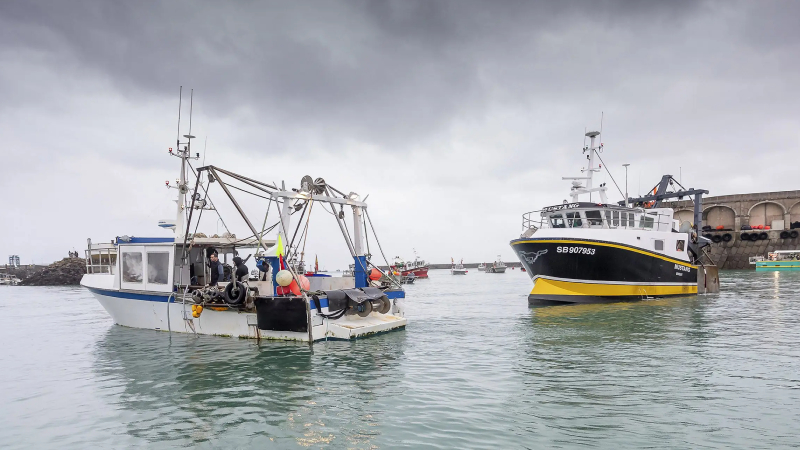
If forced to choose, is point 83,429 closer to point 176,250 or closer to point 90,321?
point 176,250

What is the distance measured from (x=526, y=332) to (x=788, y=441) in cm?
976

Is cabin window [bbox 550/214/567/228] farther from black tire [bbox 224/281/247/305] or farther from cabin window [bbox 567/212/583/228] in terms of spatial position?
black tire [bbox 224/281/247/305]

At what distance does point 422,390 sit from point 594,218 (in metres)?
19.8

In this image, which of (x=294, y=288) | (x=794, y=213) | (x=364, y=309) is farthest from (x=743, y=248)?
(x=294, y=288)

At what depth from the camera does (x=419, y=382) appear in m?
9.66

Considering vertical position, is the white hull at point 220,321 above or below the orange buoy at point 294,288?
below

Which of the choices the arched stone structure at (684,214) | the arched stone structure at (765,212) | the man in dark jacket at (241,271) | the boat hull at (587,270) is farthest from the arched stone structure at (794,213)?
the man in dark jacket at (241,271)

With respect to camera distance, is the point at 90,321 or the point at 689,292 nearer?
the point at 90,321

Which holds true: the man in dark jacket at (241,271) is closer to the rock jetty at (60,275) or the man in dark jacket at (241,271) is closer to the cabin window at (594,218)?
the cabin window at (594,218)

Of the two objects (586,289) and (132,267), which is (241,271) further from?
(586,289)

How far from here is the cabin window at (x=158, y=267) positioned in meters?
16.1

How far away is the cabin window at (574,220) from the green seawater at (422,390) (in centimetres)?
1008

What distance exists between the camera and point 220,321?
49.4ft

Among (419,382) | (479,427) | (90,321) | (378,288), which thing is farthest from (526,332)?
(90,321)
